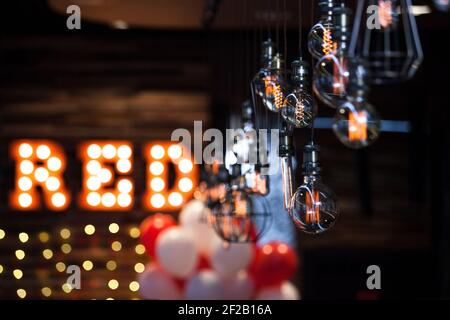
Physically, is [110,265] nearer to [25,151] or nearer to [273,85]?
[25,151]

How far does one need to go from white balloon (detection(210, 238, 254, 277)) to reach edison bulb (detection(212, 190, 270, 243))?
1.87 metres

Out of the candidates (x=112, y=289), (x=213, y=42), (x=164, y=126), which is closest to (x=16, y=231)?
(x=112, y=289)

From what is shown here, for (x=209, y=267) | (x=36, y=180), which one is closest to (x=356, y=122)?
(x=209, y=267)

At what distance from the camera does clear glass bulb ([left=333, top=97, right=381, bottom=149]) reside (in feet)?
7.74

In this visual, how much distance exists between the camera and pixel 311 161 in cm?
269

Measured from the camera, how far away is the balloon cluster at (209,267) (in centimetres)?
573

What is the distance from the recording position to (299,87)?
2.79m

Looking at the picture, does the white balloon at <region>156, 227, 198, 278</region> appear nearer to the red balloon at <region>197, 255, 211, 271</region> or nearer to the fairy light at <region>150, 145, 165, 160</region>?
the red balloon at <region>197, 255, 211, 271</region>

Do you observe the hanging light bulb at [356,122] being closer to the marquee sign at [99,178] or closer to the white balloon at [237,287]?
the white balloon at [237,287]

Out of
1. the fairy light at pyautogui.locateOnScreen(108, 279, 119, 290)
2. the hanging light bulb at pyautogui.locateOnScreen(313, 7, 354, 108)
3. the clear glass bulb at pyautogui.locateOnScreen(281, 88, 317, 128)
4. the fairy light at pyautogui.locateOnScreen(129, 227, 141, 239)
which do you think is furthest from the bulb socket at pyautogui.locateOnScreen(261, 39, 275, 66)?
the fairy light at pyautogui.locateOnScreen(108, 279, 119, 290)

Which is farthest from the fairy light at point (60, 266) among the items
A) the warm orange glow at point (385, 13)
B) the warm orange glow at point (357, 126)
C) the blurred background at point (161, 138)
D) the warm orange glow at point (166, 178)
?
the warm orange glow at point (357, 126)

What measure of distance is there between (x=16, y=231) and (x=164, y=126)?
172 cm

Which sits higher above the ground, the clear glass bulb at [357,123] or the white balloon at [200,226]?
the clear glass bulb at [357,123]

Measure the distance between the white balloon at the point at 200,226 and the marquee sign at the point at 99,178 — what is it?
185 cm
